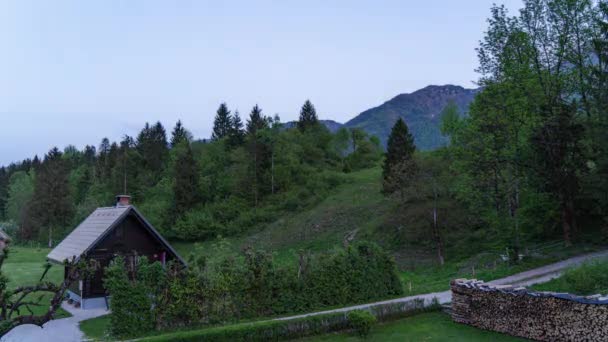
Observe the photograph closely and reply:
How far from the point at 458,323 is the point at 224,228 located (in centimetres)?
4076

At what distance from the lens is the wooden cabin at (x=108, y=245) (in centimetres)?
2445

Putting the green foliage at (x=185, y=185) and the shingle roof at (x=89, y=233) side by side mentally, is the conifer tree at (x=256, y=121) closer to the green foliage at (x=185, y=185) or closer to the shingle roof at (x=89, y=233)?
the green foliage at (x=185, y=185)

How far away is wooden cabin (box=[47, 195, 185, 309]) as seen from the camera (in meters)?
24.5

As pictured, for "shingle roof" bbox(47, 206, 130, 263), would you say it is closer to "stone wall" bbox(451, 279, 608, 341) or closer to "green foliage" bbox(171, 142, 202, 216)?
"stone wall" bbox(451, 279, 608, 341)

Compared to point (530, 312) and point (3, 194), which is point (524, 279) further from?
point (3, 194)

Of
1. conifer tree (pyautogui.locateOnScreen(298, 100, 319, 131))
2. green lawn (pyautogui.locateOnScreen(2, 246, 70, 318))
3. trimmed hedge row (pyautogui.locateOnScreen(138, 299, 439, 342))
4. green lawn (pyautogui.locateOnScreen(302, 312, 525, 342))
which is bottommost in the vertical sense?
green lawn (pyautogui.locateOnScreen(2, 246, 70, 318))

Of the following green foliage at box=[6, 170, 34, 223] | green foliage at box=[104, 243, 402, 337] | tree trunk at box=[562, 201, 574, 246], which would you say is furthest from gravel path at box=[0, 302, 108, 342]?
green foliage at box=[6, 170, 34, 223]

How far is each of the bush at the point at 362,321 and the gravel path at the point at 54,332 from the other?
10456 millimetres

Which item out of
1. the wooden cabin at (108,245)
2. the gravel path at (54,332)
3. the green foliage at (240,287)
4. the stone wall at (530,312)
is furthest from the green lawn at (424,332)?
the wooden cabin at (108,245)

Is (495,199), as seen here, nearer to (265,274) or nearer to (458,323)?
(458,323)

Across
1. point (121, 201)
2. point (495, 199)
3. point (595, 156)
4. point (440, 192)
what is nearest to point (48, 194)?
point (121, 201)

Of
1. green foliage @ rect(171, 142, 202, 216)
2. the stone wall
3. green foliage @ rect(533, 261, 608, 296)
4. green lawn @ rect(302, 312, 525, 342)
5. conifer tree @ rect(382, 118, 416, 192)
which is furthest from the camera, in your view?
green foliage @ rect(171, 142, 202, 216)

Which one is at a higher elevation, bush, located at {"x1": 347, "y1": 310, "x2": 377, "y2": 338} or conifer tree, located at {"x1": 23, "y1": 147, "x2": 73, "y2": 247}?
conifer tree, located at {"x1": 23, "y1": 147, "x2": 73, "y2": 247}

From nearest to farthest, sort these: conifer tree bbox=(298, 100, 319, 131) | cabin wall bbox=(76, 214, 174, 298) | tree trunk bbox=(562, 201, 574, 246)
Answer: cabin wall bbox=(76, 214, 174, 298), tree trunk bbox=(562, 201, 574, 246), conifer tree bbox=(298, 100, 319, 131)
